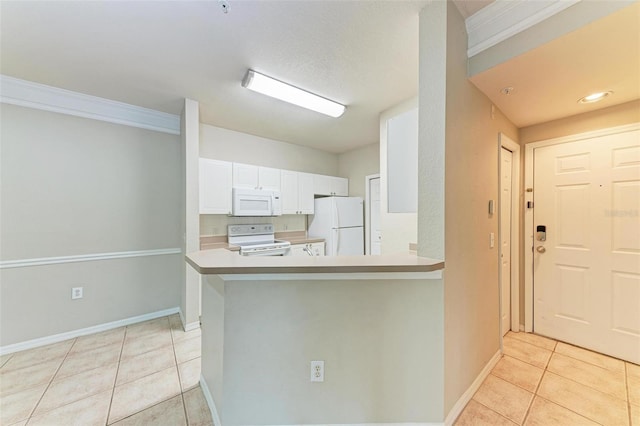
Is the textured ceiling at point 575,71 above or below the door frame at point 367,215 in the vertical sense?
above

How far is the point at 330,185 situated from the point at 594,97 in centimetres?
334

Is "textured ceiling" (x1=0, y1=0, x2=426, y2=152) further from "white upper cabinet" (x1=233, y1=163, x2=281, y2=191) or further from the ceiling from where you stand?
"white upper cabinet" (x1=233, y1=163, x2=281, y2=191)

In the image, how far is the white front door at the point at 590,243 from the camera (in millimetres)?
2090

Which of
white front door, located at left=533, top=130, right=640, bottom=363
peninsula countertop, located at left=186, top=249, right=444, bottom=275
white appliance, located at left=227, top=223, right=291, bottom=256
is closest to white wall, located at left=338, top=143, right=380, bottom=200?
white appliance, located at left=227, top=223, right=291, bottom=256

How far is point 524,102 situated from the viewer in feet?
6.78

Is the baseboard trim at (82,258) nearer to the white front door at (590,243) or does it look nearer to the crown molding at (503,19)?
the crown molding at (503,19)

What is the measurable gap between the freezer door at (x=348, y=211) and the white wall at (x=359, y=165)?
10.5 inches

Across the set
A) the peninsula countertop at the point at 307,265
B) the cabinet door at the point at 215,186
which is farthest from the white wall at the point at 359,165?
the peninsula countertop at the point at 307,265

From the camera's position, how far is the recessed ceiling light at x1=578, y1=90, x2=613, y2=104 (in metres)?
1.92

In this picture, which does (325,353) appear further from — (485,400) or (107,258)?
(107,258)

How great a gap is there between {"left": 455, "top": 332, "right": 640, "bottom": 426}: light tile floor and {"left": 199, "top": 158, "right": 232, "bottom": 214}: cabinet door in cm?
316

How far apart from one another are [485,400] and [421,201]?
1.49m

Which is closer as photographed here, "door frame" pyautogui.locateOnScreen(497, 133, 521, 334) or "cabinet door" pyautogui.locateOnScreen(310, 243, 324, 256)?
"door frame" pyautogui.locateOnScreen(497, 133, 521, 334)

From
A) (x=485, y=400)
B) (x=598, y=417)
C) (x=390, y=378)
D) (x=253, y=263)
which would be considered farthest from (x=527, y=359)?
(x=253, y=263)
